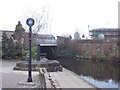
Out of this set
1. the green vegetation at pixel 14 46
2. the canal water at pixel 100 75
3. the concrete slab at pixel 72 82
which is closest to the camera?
the concrete slab at pixel 72 82

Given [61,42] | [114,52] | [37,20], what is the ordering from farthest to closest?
[61,42]
[114,52]
[37,20]

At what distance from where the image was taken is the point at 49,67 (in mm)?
18578

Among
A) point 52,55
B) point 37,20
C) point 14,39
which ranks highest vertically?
point 37,20

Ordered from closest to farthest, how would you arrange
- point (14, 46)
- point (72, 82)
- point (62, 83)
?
point (62, 83)
point (72, 82)
point (14, 46)

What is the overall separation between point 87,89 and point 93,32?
71455mm

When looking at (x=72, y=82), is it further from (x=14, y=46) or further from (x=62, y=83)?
(x=14, y=46)

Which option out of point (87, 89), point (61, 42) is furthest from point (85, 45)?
point (87, 89)

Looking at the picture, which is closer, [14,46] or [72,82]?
[72,82]

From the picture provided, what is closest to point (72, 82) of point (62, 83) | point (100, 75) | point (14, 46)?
point (62, 83)

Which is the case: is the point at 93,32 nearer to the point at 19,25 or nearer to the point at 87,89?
the point at 19,25

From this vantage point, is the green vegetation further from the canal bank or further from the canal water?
the canal bank

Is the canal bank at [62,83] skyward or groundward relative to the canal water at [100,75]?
skyward

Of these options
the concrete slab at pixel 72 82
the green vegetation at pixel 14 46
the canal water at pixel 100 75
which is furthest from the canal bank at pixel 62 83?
the green vegetation at pixel 14 46

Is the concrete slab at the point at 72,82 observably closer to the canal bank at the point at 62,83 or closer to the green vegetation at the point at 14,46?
the canal bank at the point at 62,83
